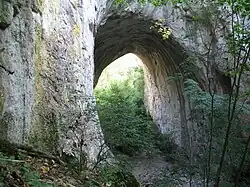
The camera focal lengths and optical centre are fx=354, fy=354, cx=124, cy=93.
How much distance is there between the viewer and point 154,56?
12.7 meters

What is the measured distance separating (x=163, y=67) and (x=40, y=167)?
9.11 meters

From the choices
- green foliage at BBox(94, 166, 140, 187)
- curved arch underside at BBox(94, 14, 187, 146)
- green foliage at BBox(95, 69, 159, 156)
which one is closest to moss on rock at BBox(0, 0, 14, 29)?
green foliage at BBox(94, 166, 140, 187)

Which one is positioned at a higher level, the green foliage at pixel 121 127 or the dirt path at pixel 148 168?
the green foliage at pixel 121 127

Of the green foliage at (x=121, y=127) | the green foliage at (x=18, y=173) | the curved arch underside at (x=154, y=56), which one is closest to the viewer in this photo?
the green foliage at (x=18, y=173)

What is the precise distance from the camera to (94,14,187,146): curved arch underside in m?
10.5

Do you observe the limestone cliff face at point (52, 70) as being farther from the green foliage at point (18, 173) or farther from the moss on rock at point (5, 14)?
the green foliage at point (18, 173)

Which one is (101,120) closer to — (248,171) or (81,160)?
(81,160)

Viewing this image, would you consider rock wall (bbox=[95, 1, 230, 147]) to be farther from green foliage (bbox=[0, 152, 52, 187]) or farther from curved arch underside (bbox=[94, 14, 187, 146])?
green foliage (bbox=[0, 152, 52, 187])

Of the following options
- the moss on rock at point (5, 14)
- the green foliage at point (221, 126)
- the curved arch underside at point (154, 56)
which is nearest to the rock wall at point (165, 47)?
the curved arch underside at point (154, 56)

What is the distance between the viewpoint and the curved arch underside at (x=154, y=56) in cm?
1048

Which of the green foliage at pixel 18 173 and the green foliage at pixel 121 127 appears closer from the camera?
the green foliage at pixel 18 173

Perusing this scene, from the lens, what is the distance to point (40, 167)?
A: 12.3ft

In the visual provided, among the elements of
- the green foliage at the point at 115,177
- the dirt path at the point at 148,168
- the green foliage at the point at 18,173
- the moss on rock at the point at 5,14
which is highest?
the moss on rock at the point at 5,14

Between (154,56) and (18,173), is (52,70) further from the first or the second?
(154,56)
